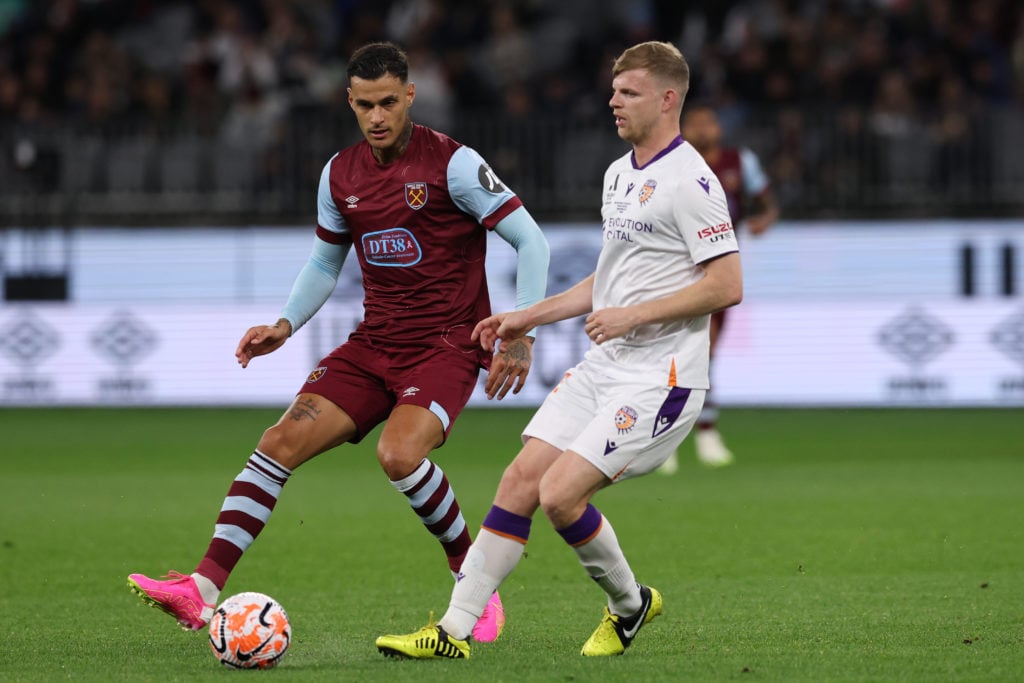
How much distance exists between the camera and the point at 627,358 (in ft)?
18.2

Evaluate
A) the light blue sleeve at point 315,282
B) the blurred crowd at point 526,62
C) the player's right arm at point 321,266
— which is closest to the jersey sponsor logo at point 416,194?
the player's right arm at point 321,266

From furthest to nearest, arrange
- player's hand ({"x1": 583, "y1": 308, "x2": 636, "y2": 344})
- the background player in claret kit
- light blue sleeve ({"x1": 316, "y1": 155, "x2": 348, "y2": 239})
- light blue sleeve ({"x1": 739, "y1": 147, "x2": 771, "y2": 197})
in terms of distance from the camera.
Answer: light blue sleeve ({"x1": 739, "y1": 147, "x2": 771, "y2": 197}), the background player in claret kit, light blue sleeve ({"x1": 316, "y1": 155, "x2": 348, "y2": 239}), player's hand ({"x1": 583, "y1": 308, "x2": 636, "y2": 344})

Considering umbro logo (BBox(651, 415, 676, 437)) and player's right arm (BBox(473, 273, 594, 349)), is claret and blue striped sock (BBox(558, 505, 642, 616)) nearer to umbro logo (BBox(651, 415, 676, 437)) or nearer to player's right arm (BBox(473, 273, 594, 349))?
umbro logo (BBox(651, 415, 676, 437))

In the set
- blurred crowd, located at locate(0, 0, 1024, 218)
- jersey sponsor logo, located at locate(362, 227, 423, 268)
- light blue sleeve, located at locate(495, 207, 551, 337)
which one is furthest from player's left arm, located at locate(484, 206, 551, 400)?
blurred crowd, located at locate(0, 0, 1024, 218)

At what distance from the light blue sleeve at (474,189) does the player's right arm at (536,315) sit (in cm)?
62

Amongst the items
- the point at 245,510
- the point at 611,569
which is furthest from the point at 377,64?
the point at 611,569

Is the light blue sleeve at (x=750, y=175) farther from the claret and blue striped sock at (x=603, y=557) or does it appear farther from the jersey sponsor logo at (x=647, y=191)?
the claret and blue striped sock at (x=603, y=557)

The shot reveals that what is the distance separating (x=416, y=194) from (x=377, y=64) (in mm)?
528

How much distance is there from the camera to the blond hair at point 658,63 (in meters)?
5.46

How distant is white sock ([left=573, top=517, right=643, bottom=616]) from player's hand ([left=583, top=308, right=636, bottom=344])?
0.70m

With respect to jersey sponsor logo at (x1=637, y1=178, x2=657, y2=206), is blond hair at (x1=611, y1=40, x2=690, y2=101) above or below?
above

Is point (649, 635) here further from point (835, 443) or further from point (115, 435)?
point (115, 435)

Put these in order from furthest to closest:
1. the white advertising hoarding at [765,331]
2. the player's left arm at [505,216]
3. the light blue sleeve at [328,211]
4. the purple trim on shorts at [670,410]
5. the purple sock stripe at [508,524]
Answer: the white advertising hoarding at [765,331], the light blue sleeve at [328,211], the player's left arm at [505,216], the purple sock stripe at [508,524], the purple trim on shorts at [670,410]

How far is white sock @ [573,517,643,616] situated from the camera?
5523 millimetres
